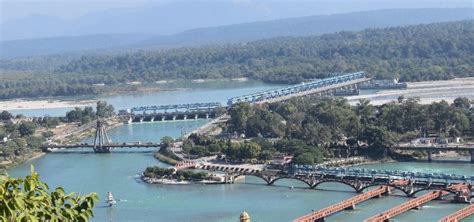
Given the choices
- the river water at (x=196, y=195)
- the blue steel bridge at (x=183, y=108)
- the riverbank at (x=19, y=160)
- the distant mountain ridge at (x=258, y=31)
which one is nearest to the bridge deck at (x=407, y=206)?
the river water at (x=196, y=195)

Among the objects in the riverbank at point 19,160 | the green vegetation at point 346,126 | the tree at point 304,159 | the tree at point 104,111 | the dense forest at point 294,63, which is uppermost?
the dense forest at point 294,63

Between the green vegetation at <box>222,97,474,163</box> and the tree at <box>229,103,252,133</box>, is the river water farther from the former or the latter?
the tree at <box>229,103,252,133</box>

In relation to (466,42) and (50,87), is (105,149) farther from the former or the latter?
(466,42)

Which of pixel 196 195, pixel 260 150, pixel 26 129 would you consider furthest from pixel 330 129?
pixel 26 129

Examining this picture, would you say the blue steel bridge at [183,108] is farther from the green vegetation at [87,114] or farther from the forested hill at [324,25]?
the forested hill at [324,25]

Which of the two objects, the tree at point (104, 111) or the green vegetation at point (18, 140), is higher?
the tree at point (104, 111)

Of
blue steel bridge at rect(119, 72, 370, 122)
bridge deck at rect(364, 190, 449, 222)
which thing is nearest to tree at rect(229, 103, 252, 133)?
blue steel bridge at rect(119, 72, 370, 122)
